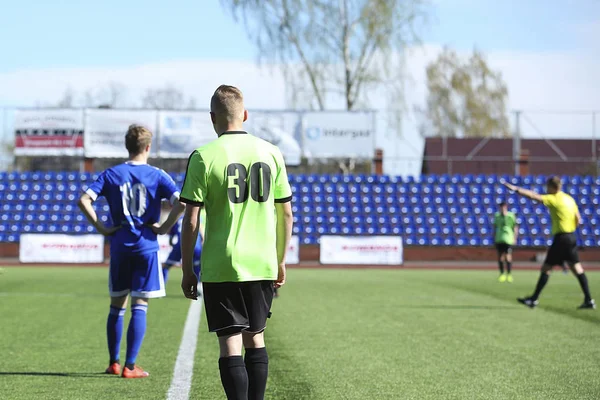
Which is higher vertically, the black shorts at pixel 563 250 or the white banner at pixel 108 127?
the white banner at pixel 108 127

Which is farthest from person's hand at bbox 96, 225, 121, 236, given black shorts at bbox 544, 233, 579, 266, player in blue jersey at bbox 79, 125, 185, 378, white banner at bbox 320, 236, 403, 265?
white banner at bbox 320, 236, 403, 265

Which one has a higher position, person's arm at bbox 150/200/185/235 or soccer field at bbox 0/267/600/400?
person's arm at bbox 150/200/185/235

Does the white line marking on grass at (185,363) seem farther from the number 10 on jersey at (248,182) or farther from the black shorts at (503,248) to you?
the black shorts at (503,248)

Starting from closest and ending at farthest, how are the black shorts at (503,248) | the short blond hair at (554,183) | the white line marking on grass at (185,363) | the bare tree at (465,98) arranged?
1. the white line marking on grass at (185,363)
2. the short blond hair at (554,183)
3. the black shorts at (503,248)
4. the bare tree at (465,98)

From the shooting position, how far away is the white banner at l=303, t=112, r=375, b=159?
40.7 metres

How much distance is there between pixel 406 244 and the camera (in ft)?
124

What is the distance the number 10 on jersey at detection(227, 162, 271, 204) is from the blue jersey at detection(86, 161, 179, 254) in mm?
2601

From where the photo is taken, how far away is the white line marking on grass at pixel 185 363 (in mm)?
6871

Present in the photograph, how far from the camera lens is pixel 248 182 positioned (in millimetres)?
5012

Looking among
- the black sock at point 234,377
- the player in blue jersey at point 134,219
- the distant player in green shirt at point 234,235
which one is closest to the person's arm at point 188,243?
the distant player in green shirt at point 234,235

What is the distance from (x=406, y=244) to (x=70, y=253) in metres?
13.4

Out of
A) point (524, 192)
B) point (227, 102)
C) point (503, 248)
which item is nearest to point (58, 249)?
point (503, 248)

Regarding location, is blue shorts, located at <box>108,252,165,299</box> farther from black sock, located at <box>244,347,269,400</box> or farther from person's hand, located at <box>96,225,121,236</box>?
black sock, located at <box>244,347,269,400</box>

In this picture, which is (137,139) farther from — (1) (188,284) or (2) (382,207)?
(2) (382,207)
